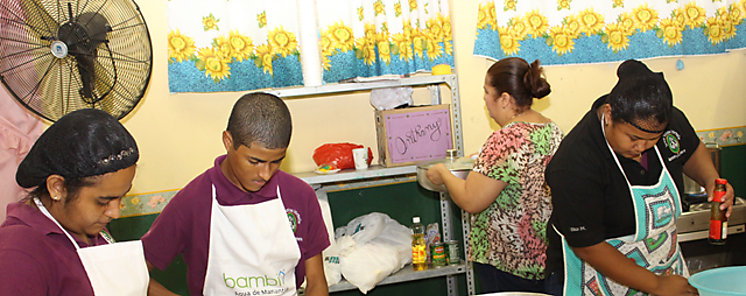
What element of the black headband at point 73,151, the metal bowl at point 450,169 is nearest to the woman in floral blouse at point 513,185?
the metal bowl at point 450,169

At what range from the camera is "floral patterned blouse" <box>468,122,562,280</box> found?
226 cm

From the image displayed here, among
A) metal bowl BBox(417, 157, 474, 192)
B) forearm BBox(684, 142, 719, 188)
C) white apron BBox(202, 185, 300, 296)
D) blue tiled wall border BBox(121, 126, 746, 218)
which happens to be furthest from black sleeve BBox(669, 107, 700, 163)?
blue tiled wall border BBox(121, 126, 746, 218)

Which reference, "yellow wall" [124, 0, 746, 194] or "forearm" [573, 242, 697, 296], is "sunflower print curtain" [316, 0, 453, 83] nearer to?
"yellow wall" [124, 0, 746, 194]

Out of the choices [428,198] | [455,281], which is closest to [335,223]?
[428,198]

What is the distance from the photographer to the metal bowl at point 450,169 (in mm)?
2693

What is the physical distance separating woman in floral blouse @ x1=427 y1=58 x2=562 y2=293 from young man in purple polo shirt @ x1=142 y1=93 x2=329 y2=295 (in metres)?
0.77

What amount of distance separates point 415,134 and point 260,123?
1.51m

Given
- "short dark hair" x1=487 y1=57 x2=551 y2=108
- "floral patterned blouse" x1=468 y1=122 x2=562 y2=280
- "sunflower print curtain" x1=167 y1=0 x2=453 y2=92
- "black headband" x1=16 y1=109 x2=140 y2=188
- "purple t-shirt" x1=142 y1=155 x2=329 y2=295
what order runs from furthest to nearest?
1. "sunflower print curtain" x1=167 y1=0 x2=453 y2=92
2. "short dark hair" x1=487 y1=57 x2=551 y2=108
3. "floral patterned blouse" x1=468 y1=122 x2=562 y2=280
4. "purple t-shirt" x1=142 y1=155 x2=329 y2=295
5. "black headband" x1=16 y1=109 x2=140 y2=188

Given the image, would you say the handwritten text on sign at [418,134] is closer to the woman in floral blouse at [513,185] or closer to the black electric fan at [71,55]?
the woman in floral blouse at [513,185]

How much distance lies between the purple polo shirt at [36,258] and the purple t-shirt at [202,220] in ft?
1.50

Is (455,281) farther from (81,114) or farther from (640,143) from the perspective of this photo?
(81,114)

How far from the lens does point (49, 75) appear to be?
2227mm

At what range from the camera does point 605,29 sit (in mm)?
3496

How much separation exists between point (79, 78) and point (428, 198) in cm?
202
